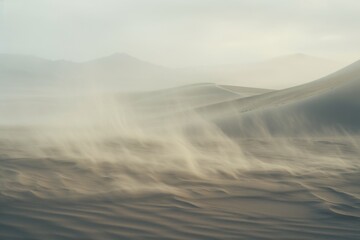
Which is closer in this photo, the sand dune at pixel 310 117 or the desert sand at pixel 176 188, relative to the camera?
the desert sand at pixel 176 188

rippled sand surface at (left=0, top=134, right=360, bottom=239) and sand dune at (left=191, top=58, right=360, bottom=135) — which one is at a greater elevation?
sand dune at (left=191, top=58, right=360, bottom=135)

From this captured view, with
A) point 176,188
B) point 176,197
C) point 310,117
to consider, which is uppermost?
point 310,117

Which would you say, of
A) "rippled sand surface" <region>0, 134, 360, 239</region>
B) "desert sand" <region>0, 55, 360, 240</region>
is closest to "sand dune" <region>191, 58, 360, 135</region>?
"desert sand" <region>0, 55, 360, 240</region>

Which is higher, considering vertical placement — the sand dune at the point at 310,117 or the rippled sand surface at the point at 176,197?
the sand dune at the point at 310,117

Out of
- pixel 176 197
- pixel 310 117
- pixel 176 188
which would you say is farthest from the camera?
pixel 310 117

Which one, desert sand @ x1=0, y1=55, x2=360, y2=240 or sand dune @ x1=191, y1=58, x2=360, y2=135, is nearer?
desert sand @ x1=0, y1=55, x2=360, y2=240

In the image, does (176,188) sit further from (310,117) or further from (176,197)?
(310,117)

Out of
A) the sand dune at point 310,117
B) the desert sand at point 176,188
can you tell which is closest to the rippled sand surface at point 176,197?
the desert sand at point 176,188

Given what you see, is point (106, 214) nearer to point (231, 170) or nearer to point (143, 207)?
point (143, 207)

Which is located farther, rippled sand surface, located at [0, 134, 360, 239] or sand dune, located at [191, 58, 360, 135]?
sand dune, located at [191, 58, 360, 135]

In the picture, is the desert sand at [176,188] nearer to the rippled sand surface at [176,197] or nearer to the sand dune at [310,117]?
the rippled sand surface at [176,197]

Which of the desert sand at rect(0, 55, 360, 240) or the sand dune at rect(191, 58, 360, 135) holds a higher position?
the sand dune at rect(191, 58, 360, 135)

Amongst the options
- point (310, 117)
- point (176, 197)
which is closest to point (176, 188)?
point (176, 197)

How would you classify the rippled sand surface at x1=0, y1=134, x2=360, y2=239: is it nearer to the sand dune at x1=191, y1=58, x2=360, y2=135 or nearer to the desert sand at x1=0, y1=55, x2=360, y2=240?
the desert sand at x1=0, y1=55, x2=360, y2=240
